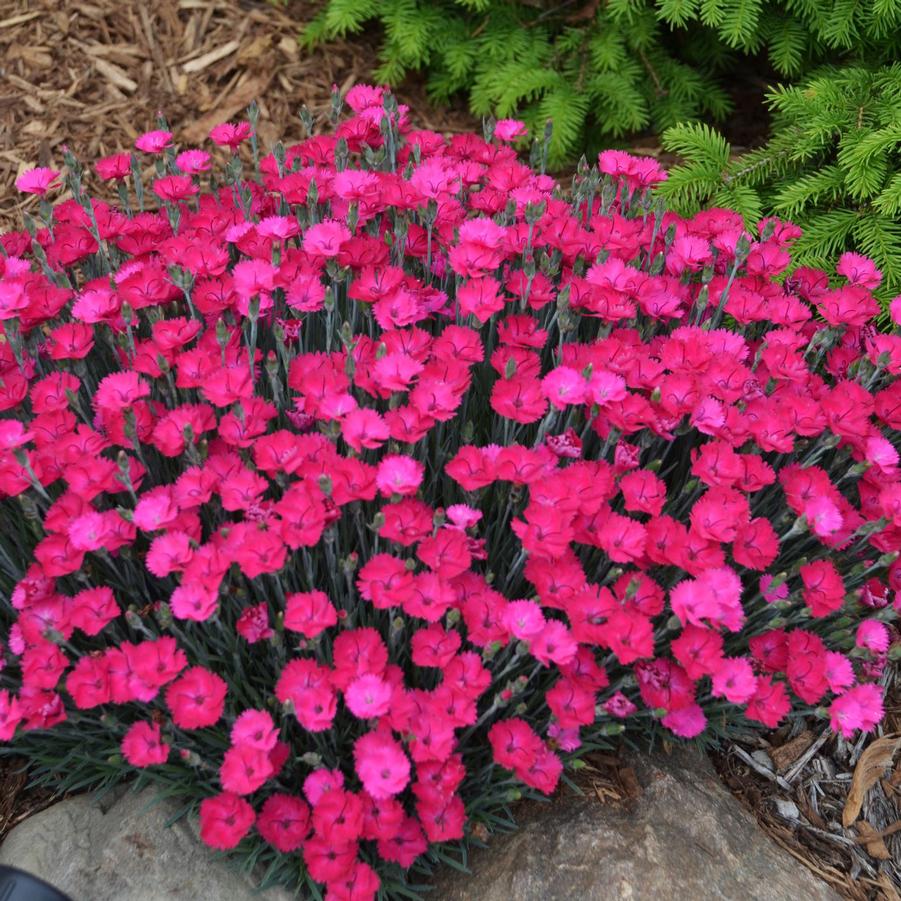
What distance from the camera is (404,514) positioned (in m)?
1.74

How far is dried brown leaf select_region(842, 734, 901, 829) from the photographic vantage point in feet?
7.19

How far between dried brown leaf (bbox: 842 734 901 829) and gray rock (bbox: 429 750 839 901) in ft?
0.93

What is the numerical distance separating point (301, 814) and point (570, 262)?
4.88ft

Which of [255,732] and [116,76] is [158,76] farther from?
[255,732]

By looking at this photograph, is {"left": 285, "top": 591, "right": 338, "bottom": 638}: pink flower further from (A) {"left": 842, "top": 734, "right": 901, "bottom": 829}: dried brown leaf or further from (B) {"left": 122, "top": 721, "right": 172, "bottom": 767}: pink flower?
(A) {"left": 842, "top": 734, "right": 901, "bottom": 829}: dried brown leaf

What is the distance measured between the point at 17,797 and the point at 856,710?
6.03 feet

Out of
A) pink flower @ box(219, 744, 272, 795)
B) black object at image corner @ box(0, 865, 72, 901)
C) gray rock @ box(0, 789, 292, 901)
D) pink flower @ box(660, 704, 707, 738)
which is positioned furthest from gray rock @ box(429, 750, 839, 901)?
black object at image corner @ box(0, 865, 72, 901)

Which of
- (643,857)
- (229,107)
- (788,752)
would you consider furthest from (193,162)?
(788,752)

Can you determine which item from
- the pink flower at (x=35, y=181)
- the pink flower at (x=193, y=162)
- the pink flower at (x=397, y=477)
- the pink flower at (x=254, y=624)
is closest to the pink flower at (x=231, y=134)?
the pink flower at (x=193, y=162)

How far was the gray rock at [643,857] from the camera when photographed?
5.92ft

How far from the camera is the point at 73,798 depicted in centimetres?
201

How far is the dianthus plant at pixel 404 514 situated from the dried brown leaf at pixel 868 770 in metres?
0.20

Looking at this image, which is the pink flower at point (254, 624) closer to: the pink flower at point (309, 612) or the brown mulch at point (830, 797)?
the pink flower at point (309, 612)

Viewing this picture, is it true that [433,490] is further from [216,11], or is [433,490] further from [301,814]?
[216,11]
